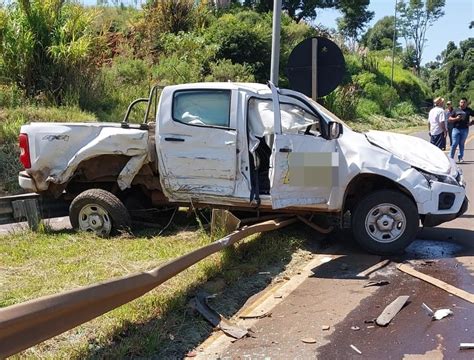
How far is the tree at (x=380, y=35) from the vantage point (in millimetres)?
83875

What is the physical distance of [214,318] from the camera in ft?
14.6

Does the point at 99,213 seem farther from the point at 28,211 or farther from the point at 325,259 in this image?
the point at 325,259

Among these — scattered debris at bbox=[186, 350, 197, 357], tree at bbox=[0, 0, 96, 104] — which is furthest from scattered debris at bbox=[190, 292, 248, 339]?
tree at bbox=[0, 0, 96, 104]

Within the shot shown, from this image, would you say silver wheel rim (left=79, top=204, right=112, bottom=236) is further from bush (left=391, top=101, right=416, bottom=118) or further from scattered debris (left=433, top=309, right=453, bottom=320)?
bush (left=391, top=101, right=416, bottom=118)

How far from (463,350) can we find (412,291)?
1.26 metres

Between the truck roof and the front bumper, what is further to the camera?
the truck roof

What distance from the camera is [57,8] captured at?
46.7 ft

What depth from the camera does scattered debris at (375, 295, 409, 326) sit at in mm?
4433

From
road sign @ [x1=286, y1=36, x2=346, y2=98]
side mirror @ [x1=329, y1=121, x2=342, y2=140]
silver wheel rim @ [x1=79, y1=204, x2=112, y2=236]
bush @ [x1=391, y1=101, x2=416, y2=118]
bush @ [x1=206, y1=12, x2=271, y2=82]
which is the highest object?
bush @ [x1=206, y1=12, x2=271, y2=82]

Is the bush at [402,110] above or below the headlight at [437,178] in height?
above

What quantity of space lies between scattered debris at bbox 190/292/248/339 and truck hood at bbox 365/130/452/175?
9.46ft

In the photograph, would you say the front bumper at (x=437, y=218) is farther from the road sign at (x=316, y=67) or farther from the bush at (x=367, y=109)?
the bush at (x=367, y=109)

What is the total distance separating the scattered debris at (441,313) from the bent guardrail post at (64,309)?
2200mm

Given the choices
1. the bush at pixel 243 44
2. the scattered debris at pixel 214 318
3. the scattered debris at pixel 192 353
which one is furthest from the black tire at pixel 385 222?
the bush at pixel 243 44
